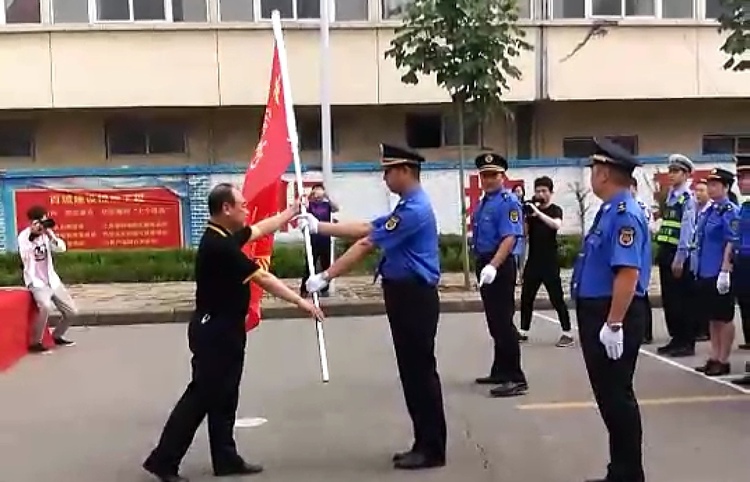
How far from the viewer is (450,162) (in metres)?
20.2

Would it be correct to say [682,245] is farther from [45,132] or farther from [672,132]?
[45,132]

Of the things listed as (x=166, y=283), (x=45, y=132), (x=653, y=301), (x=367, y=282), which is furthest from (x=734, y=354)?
(x=45, y=132)

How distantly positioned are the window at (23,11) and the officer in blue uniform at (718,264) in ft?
51.0

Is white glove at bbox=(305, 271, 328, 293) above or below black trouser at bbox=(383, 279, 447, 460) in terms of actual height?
above

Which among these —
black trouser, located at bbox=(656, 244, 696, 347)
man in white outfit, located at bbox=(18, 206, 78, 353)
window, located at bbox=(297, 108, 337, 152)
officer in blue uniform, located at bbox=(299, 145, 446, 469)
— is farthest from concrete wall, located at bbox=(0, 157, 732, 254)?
officer in blue uniform, located at bbox=(299, 145, 446, 469)

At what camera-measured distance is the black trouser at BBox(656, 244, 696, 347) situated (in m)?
10.2

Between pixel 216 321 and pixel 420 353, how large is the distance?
1.27 m

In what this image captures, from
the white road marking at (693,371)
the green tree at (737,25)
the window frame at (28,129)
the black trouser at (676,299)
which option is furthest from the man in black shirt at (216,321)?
the window frame at (28,129)

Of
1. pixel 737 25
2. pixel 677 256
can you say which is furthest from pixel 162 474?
pixel 737 25

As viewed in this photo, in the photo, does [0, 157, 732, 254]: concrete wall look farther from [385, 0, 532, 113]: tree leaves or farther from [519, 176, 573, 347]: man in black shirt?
[519, 176, 573, 347]: man in black shirt

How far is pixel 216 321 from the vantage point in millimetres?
6105

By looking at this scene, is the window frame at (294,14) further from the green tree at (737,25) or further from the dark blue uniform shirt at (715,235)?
the dark blue uniform shirt at (715,235)

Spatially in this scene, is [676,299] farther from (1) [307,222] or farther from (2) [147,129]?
(2) [147,129]

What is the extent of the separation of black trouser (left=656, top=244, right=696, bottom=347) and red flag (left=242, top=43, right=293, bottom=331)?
14.9 ft
